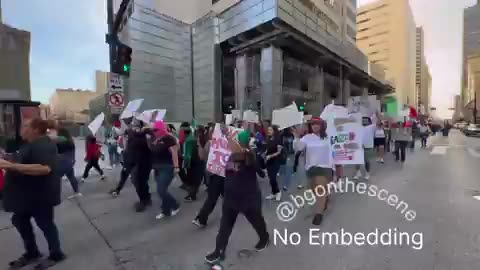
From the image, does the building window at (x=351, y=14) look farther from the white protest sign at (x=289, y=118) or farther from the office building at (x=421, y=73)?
the office building at (x=421, y=73)

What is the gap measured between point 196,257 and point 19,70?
16.1 m

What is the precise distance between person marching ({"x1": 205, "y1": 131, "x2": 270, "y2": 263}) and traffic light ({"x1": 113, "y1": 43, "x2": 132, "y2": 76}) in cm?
680

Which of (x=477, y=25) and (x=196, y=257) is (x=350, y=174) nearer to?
(x=196, y=257)

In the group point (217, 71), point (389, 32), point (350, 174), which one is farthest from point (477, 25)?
point (350, 174)

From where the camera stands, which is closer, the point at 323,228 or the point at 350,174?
the point at 323,228

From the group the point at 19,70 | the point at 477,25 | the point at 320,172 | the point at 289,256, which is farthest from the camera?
the point at 477,25

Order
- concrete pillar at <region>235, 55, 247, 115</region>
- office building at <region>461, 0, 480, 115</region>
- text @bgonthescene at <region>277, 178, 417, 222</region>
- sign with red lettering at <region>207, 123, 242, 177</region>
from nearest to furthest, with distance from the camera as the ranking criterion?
sign with red lettering at <region>207, 123, 242, 177</region>, text @bgonthescene at <region>277, 178, 417, 222</region>, concrete pillar at <region>235, 55, 247, 115</region>, office building at <region>461, 0, 480, 115</region>

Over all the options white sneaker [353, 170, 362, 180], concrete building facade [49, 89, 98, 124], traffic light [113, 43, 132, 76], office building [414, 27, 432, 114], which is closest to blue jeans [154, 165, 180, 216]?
traffic light [113, 43, 132, 76]

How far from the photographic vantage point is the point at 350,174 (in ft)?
33.4

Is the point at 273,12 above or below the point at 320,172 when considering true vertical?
above

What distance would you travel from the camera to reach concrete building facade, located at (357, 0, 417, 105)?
10112cm

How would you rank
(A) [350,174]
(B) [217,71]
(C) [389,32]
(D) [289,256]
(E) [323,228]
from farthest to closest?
(C) [389,32] < (B) [217,71] < (A) [350,174] < (E) [323,228] < (D) [289,256]

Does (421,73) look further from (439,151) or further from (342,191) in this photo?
(342,191)

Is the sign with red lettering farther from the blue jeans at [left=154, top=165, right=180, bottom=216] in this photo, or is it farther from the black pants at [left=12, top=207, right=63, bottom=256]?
the black pants at [left=12, top=207, right=63, bottom=256]
